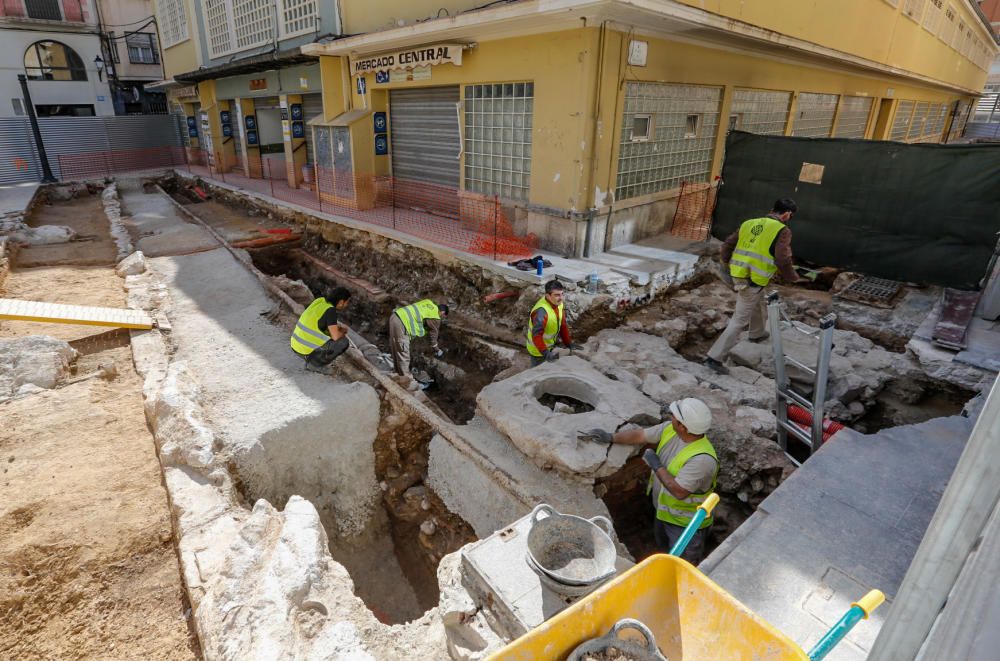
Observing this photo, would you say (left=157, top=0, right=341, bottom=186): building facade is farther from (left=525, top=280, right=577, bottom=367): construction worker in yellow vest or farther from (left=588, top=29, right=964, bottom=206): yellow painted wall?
(left=525, top=280, right=577, bottom=367): construction worker in yellow vest

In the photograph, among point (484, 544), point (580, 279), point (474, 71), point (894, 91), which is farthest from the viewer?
point (894, 91)

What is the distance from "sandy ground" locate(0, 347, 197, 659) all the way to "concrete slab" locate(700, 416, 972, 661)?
3.48 meters

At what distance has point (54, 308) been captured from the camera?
7164mm

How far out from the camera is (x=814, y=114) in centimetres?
1503

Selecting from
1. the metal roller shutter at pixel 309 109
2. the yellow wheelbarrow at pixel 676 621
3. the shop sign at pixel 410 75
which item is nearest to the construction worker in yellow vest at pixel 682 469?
the yellow wheelbarrow at pixel 676 621

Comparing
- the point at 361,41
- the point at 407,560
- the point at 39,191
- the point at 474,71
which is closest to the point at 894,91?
the point at 474,71

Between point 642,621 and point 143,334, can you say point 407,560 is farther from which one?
point 143,334

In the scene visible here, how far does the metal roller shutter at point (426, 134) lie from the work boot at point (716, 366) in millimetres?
7312

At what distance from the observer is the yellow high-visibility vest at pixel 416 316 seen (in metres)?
6.58

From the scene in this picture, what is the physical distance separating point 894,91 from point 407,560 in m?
23.5

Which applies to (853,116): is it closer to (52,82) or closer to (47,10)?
(52,82)

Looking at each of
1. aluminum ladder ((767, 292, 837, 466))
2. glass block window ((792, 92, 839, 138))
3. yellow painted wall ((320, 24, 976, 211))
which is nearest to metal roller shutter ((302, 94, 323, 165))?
yellow painted wall ((320, 24, 976, 211))

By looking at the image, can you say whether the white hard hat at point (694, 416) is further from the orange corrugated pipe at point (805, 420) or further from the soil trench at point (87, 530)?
the soil trench at point (87, 530)

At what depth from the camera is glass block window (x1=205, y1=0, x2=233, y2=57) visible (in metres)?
17.5
